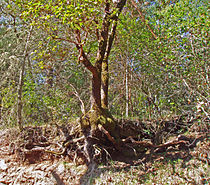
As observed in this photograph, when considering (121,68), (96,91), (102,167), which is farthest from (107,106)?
(121,68)

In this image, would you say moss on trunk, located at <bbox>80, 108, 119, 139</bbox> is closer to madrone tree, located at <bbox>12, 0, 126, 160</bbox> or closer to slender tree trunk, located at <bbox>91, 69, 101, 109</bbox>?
madrone tree, located at <bbox>12, 0, 126, 160</bbox>

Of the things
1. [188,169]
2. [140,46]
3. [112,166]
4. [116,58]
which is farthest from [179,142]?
[116,58]

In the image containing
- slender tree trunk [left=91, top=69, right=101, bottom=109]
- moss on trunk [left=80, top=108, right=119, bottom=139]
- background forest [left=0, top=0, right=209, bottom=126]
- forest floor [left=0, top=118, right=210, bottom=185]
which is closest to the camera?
forest floor [left=0, top=118, right=210, bottom=185]

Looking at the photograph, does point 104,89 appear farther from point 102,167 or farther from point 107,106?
point 102,167

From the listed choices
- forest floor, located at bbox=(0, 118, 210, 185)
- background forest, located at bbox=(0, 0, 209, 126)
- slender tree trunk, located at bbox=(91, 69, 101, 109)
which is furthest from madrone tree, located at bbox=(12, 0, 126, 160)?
forest floor, located at bbox=(0, 118, 210, 185)

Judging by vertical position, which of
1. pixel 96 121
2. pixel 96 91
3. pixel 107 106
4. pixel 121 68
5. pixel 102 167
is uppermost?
pixel 121 68

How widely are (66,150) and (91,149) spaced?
81 centimetres

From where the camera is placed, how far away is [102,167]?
4.96 meters

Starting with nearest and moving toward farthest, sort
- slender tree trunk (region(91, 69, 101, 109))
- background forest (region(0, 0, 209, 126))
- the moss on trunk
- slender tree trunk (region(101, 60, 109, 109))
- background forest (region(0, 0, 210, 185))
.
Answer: background forest (region(0, 0, 210, 185))
the moss on trunk
slender tree trunk (region(91, 69, 101, 109))
slender tree trunk (region(101, 60, 109, 109))
background forest (region(0, 0, 209, 126))

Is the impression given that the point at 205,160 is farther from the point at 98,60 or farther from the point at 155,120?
the point at 98,60

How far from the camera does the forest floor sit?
14.6 feet

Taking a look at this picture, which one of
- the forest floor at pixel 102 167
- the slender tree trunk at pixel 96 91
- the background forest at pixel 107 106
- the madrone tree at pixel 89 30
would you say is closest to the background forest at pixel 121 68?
the background forest at pixel 107 106

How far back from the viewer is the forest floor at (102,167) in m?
4.46

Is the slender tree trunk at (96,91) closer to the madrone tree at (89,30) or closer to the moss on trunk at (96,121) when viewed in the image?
the madrone tree at (89,30)
